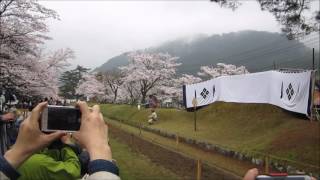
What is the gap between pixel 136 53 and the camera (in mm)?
Answer: 65438

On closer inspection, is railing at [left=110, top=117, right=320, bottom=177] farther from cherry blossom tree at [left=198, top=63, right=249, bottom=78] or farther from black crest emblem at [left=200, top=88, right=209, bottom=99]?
cherry blossom tree at [left=198, top=63, right=249, bottom=78]

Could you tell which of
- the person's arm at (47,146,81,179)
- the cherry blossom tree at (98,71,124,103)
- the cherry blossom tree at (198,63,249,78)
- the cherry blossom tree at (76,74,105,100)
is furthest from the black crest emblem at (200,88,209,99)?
the cherry blossom tree at (76,74,105,100)

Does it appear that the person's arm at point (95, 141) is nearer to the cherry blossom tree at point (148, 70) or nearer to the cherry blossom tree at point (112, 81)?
the cherry blossom tree at point (148, 70)

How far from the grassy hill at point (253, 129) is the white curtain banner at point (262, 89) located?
727mm

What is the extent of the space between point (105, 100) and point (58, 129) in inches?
3067

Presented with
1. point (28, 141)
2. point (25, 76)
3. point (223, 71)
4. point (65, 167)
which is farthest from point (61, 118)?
point (223, 71)

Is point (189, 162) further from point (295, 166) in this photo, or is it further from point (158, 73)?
point (158, 73)

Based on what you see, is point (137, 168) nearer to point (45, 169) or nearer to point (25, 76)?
→ point (25, 76)

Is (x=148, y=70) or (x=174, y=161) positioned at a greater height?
(x=148, y=70)

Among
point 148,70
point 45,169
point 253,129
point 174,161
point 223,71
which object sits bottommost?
point 174,161

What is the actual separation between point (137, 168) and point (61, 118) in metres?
13.9

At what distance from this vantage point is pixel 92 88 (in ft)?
255

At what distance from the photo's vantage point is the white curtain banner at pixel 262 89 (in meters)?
17.9

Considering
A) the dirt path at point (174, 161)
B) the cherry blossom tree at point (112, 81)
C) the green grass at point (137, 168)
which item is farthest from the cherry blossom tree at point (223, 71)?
the green grass at point (137, 168)
